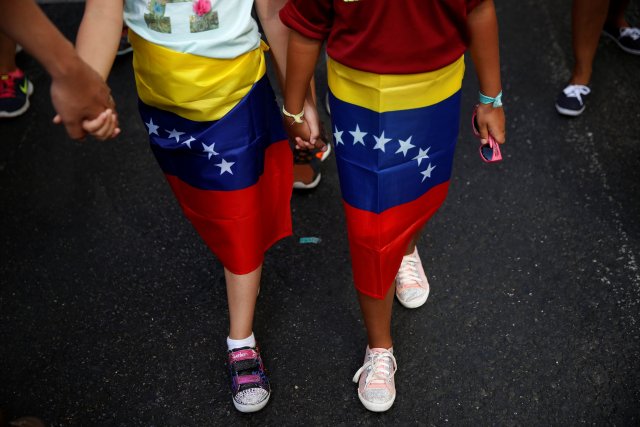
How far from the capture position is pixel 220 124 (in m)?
1.95

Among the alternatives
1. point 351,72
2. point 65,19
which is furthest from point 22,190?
point 351,72

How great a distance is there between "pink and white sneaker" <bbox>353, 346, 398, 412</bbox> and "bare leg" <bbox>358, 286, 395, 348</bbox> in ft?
0.11

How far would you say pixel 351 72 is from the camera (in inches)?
68.2

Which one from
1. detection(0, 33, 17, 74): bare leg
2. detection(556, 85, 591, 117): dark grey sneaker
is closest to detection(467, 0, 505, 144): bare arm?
detection(556, 85, 591, 117): dark grey sneaker

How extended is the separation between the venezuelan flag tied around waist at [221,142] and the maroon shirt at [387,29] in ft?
0.93

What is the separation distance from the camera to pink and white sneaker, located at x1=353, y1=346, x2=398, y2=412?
2.23 m

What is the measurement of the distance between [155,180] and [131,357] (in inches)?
38.4

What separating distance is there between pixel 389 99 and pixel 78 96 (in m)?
0.74

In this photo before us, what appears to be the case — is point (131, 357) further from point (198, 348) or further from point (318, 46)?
point (318, 46)

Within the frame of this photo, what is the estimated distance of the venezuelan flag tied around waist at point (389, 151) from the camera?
1.74 meters

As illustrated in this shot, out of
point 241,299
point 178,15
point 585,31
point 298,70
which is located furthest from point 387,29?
point 585,31

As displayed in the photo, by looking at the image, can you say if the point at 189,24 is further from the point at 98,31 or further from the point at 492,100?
the point at 492,100

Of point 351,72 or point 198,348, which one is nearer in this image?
point 351,72

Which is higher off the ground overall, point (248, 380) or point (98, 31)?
point (98, 31)
